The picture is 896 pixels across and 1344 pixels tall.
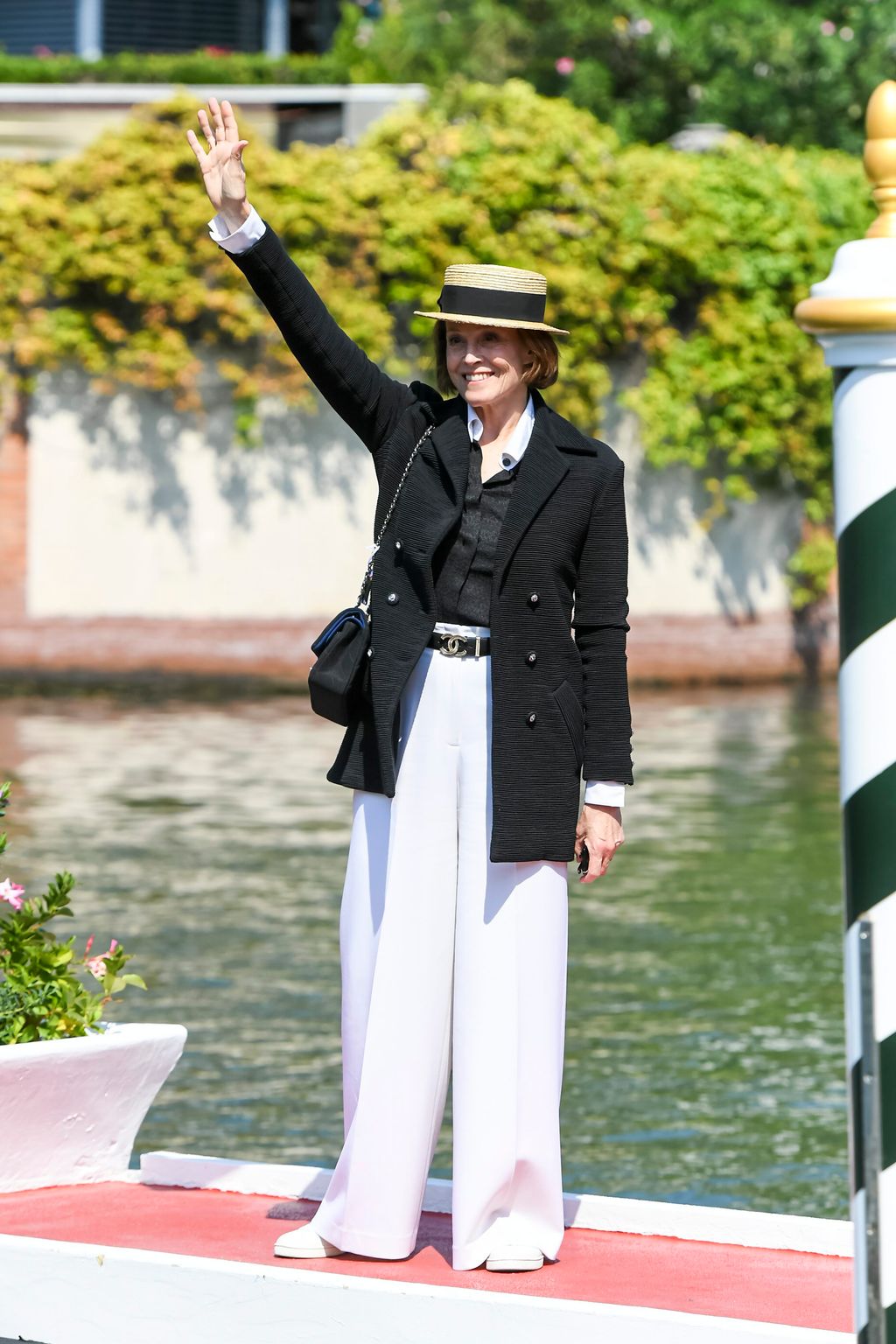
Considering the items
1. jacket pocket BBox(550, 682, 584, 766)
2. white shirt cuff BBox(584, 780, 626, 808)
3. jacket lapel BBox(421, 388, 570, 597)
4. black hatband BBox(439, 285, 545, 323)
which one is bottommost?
white shirt cuff BBox(584, 780, 626, 808)

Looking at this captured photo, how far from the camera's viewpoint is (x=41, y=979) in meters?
4.67

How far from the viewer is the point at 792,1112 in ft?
23.1

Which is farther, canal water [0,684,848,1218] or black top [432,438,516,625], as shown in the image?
canal water [0,684,848,1218]

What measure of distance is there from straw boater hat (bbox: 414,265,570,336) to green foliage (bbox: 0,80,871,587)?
537 inches

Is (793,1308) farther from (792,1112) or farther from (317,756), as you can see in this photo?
(317,756)

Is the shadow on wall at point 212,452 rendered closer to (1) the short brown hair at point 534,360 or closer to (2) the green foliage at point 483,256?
(2) the green foliage at point 483,256

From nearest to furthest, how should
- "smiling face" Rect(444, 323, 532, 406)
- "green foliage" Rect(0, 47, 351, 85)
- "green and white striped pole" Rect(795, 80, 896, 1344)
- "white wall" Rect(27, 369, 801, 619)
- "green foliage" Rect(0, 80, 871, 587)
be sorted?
"green and white striped pole" Rect(795, 80, 896, 1344)
"smiling face" Rect(444, 323, 532, 406)
"green foliage" Rect(0, 80, 871, 587)
"white wall" Rect(27, 369, 801, 619)
"green foliage" Rect(0, 47, 351, 85)

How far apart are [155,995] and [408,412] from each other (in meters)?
4.47

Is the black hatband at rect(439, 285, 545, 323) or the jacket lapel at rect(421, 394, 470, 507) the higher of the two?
the black hatband at rect(439, 285, 545, 323)

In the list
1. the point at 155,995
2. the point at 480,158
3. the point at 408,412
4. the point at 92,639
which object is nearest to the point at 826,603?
the point at 480,158

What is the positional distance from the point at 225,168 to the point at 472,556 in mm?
835

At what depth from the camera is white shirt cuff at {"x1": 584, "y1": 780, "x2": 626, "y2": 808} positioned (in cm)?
412

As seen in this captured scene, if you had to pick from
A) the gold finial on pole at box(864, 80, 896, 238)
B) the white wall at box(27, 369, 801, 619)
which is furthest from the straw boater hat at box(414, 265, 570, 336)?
the white wall at box(27, 369, 801, 619)

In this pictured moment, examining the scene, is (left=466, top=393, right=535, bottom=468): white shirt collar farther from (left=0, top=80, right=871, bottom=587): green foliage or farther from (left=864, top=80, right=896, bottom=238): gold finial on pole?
(left=0, top=80, right=871, bottom=587): green foliage
